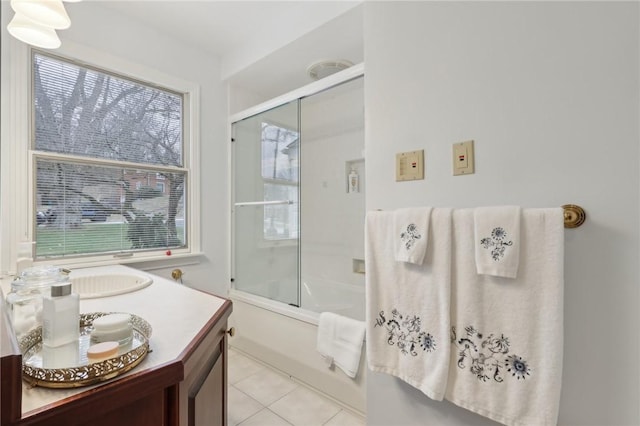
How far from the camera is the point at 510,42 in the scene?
1022 millimetres

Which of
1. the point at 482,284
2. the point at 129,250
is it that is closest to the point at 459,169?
the point at 482,284

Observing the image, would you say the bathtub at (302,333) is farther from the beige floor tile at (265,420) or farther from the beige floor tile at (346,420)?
the beige floor tile at (265,420)

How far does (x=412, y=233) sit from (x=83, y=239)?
6.41 ft

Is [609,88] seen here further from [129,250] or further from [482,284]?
[129,250]

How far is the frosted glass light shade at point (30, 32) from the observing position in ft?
3.33

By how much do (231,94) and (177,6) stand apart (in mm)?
746

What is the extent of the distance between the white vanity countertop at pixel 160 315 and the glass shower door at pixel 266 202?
114cm

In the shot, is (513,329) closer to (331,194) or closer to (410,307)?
(410,307)

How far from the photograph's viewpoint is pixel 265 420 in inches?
60.6

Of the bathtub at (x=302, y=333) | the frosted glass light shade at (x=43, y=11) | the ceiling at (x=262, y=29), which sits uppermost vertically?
the ceiling at (x=262, y=29)

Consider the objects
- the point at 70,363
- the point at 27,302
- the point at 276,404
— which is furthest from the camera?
the point at 276,404

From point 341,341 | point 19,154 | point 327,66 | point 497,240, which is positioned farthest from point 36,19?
point 341,341

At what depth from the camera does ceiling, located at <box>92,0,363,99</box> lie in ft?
5.91

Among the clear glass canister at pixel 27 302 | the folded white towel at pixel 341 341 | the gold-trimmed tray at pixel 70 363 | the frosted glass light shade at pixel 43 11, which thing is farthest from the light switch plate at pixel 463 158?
the frosted glass light shade at pixel 43 11
